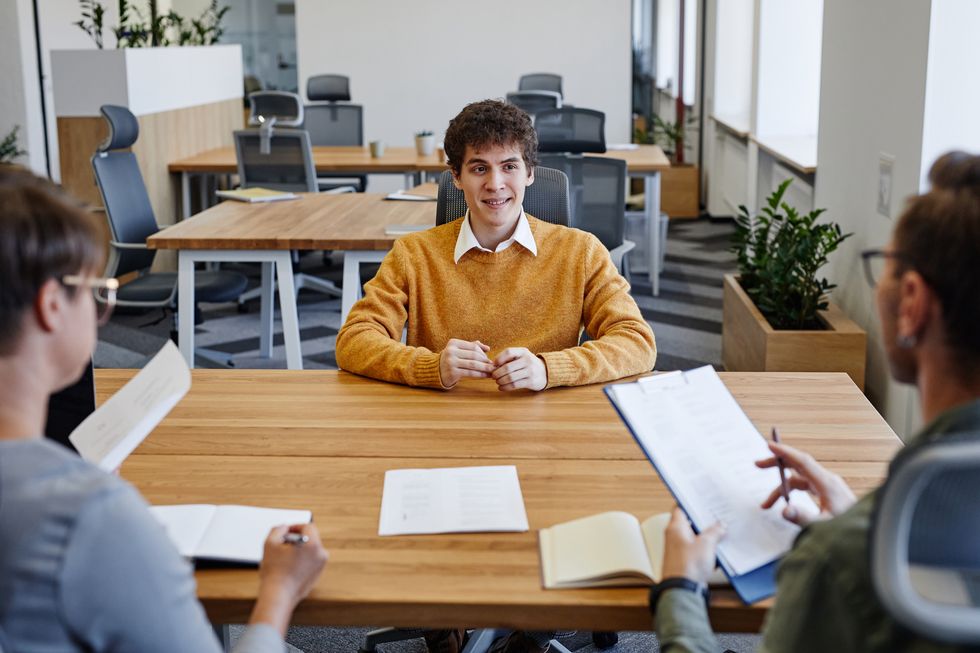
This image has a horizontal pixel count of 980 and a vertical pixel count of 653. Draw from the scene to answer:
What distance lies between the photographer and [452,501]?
1536mm

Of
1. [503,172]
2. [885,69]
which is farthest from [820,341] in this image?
[503,172]

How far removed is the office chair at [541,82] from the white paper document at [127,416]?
7734mm

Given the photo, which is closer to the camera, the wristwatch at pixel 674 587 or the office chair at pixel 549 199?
the wristwatch at pixel 674 587

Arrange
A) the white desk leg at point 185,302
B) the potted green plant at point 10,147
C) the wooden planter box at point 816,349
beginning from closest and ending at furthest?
the wooden planter box at point 816,349 → the white desk leg at point 185,302 → the potted green plant at point 10,147

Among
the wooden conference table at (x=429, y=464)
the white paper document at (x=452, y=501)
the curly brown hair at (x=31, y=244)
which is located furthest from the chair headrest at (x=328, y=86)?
the curly brown hair at (x=31, y=244)

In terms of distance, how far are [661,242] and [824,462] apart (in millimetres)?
5054

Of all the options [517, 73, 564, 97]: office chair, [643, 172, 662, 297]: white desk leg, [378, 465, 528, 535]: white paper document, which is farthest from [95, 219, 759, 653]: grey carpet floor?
[378, 465, 528, 535]: white paper document

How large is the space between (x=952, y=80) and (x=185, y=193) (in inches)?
176

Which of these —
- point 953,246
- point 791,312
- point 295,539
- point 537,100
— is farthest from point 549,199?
point 537,100

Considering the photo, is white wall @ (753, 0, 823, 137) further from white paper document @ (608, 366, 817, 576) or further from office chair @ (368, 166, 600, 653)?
white paper document @ (608, 366, 817, 576)

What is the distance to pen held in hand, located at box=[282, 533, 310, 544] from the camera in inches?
51.6

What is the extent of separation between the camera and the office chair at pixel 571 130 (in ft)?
17.2

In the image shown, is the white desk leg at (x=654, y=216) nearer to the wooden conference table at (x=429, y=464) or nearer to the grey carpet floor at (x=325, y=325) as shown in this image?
the grey carpet floor at (x=325, y=325)

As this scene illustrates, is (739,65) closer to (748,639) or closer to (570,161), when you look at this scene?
(570,161)
